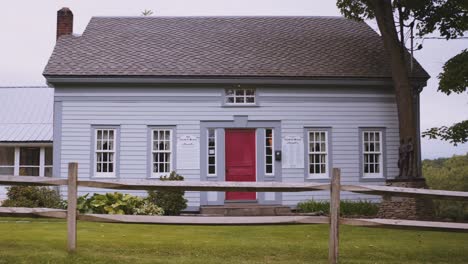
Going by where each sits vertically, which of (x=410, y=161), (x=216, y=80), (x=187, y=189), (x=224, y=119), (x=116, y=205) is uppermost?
(x=216, y=80)

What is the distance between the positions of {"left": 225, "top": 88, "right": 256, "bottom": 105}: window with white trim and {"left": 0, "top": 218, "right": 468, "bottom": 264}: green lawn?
282 inches

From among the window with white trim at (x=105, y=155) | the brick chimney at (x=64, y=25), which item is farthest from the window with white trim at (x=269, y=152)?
the brick chimney at (x=64, y=25)

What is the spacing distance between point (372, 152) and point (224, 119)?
4.95 m

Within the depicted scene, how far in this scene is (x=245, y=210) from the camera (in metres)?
16.3

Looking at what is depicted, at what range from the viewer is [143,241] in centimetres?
840

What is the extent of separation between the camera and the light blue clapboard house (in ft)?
55.8

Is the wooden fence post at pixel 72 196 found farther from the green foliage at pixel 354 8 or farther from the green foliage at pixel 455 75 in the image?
the green foliage at pixel 354 8

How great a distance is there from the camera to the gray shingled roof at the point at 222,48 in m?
17.3

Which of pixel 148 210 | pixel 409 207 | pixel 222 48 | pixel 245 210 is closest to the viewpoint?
pixel 148 210

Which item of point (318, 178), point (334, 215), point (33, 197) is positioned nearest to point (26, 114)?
point (33, 197)

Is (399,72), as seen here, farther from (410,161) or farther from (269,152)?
(269,152)

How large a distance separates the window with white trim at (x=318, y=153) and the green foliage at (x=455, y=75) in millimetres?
4343

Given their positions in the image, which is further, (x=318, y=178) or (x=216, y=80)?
(x=318, y=178)

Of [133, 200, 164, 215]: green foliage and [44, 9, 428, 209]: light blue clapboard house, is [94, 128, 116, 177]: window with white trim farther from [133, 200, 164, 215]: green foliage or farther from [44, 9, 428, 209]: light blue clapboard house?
[133, 200, 164, 215]: green foliage
